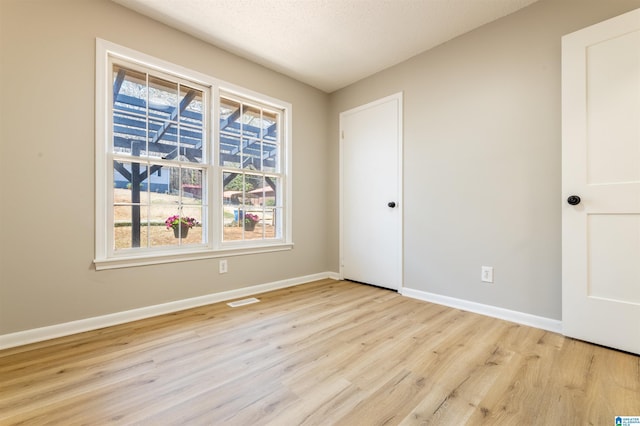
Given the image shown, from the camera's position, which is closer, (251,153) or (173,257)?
(173,257)

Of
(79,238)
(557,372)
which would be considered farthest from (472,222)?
(79,238)

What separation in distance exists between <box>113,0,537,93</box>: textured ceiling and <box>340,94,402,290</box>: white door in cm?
60

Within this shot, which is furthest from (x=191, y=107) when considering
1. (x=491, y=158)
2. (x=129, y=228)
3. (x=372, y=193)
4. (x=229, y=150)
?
(x=491, y=158)

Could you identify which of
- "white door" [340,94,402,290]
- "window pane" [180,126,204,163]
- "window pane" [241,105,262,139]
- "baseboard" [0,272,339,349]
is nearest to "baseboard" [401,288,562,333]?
"white door" [340,94,402,290]

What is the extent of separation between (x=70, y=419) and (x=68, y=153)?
1704 mm

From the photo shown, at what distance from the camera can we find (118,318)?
2178 mm

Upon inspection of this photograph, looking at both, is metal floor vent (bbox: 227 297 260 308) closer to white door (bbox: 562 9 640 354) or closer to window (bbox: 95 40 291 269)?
window (bbox: 95 40 291 269)

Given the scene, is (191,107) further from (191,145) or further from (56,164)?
(56,164)

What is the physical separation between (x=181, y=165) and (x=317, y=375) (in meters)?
2.11

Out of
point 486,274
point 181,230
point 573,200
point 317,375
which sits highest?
point 573,200

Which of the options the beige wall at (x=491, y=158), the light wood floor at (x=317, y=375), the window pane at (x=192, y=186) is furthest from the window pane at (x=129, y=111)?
the beige wall at (x=491, y=158)

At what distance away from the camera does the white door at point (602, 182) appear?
1.71m

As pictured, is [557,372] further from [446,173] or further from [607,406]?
[446,173]

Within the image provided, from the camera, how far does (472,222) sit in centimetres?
251
